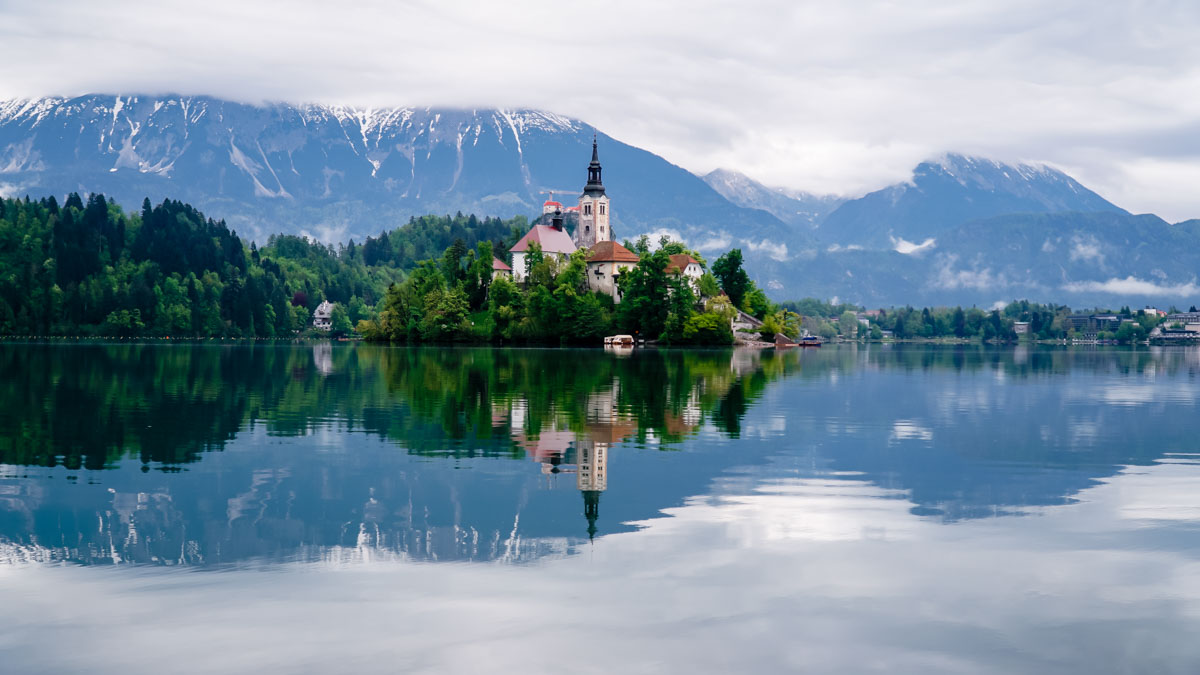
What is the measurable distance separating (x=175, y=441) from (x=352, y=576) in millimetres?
16937

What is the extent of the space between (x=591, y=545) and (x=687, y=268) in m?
145

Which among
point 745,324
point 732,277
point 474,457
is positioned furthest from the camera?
point 732,277

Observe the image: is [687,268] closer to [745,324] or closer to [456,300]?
[745,324]

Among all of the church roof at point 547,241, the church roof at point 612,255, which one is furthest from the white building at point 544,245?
the church roof at point 612,255

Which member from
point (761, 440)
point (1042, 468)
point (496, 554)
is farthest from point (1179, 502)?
point (496, 554)

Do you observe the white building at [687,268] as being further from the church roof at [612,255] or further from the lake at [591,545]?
the lake at [591,545]

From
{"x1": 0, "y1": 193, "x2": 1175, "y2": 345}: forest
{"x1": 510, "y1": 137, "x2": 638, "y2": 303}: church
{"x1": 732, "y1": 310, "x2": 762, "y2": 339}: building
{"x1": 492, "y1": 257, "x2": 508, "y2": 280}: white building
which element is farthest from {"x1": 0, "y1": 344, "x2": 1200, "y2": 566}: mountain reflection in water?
{"x1": 492, "y1": 257, "x2": 508, "y2": 280}: white building

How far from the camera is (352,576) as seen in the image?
15305mm

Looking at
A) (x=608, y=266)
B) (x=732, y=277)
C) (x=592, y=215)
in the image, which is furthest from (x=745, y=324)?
(x=592, y=215)

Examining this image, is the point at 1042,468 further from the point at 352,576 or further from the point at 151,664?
the point at 151,664

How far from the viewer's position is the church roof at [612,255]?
164625 millimetres

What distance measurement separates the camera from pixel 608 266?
165m

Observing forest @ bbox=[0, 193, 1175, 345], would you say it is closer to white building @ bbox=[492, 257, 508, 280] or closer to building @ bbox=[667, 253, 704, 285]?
building @ bbox=[667, 253, 704, 285]

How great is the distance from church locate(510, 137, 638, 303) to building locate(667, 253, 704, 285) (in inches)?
274
